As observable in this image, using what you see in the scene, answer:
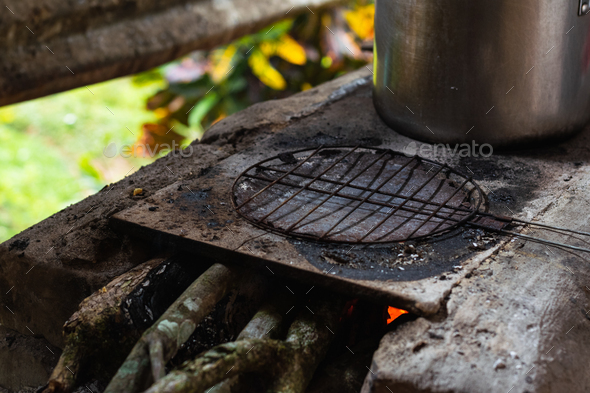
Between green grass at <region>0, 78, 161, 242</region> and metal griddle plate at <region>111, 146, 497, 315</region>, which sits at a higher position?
metal griddle plate at <region>111, 146, 497, 315</region>

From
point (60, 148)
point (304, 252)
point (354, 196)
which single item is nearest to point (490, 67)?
point (354, 196)

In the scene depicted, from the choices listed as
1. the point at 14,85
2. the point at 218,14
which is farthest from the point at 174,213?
the point at 218,14

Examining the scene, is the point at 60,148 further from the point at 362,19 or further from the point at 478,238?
the point at 478,238

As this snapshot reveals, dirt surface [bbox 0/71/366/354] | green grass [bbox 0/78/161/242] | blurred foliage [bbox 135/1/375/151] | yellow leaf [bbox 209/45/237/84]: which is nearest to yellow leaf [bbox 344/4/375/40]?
blurred foliage [bbox 135/1/375/151]

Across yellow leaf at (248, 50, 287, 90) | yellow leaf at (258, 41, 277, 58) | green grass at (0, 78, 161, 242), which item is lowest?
green grass at (0, 78, 161, 242)

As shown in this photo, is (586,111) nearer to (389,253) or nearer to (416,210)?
(416,210)

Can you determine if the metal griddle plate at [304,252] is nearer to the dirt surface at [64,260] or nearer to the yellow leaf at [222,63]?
the dirt surface at [64,260]

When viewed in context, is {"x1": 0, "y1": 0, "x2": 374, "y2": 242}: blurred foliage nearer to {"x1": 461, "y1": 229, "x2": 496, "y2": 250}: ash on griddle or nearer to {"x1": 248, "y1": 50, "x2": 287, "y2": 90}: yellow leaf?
{"x1": 248, "y1": 50, "x2": 287, "y2": 90}: yellow leaf
